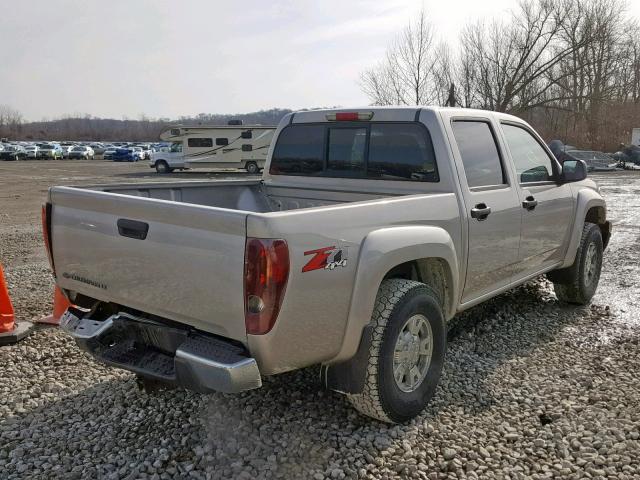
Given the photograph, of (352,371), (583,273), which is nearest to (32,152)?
(583,273)

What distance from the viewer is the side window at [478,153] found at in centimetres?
409

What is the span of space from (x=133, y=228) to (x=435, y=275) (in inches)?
76.5

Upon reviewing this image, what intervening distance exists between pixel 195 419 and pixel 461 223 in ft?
6.93

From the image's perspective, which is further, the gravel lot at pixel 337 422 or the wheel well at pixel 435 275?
the wheel well at pixel 435 275

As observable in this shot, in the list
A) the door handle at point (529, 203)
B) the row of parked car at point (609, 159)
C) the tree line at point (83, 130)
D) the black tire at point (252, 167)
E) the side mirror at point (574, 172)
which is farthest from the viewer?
the tree line at point (83, 130)

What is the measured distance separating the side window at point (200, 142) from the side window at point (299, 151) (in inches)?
1189

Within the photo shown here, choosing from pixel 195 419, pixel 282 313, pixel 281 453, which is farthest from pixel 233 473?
pixel 282 313

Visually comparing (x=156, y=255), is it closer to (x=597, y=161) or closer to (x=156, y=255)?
(x=156, y=255)

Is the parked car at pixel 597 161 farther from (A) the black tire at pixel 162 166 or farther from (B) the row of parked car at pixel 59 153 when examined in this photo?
(B) the row of parked car at pixel 59 153

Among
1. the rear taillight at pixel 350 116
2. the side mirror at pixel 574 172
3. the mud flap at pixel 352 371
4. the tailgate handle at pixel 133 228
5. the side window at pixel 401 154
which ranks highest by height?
the rear taillight at pixel 350 116

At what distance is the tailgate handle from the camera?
2.93m

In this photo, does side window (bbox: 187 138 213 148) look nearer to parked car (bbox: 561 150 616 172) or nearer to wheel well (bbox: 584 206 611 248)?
parked car (bbox: 561 150 616 172)

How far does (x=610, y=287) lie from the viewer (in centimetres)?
664

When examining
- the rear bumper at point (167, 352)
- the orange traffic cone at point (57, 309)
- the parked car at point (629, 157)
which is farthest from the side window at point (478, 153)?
the parked car at point (629, 157)
